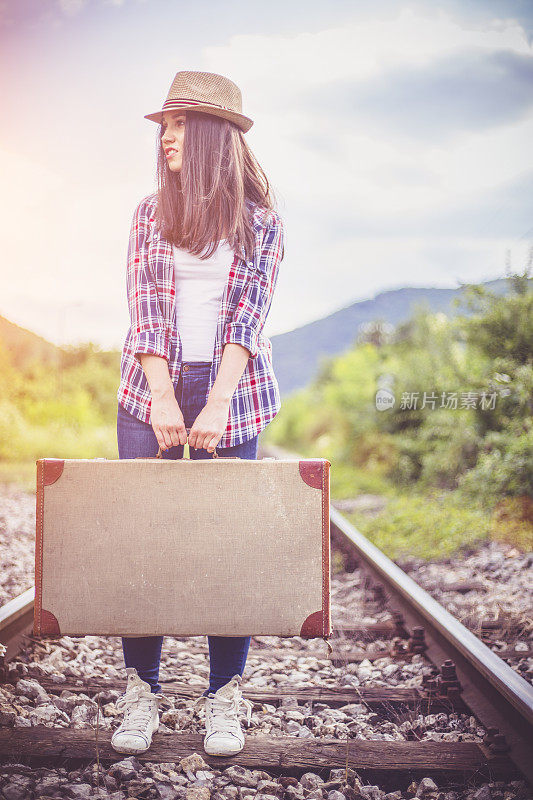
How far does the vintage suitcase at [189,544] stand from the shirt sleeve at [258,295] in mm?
389

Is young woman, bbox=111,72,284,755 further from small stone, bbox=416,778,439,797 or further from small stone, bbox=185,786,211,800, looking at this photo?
small stone, bbox=416,778,439,797

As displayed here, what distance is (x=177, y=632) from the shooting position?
1.72m

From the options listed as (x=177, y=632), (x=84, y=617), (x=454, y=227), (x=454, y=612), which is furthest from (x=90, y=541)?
(x=454, y=227)

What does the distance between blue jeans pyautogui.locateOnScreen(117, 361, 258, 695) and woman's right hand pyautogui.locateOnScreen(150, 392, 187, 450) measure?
104mm

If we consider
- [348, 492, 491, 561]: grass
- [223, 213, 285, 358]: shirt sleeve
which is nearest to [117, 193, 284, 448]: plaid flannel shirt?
[223, 213, 285, 358]: shirt sleeve

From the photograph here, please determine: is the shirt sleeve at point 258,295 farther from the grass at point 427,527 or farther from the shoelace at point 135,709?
the grass at point 427,527

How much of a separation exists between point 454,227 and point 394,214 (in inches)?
49.1

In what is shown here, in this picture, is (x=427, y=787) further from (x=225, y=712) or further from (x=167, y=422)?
(x=167, y=422)

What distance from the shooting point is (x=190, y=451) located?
1.92m

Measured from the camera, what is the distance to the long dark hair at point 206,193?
1.92 meters

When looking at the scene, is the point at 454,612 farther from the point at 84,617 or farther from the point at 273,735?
the point at 84,617

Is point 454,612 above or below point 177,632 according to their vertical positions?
below

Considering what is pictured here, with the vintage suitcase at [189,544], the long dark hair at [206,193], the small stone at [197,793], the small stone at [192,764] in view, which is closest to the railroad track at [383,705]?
the small stone at [192,764]

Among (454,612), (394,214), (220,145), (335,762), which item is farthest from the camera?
(394,214)
